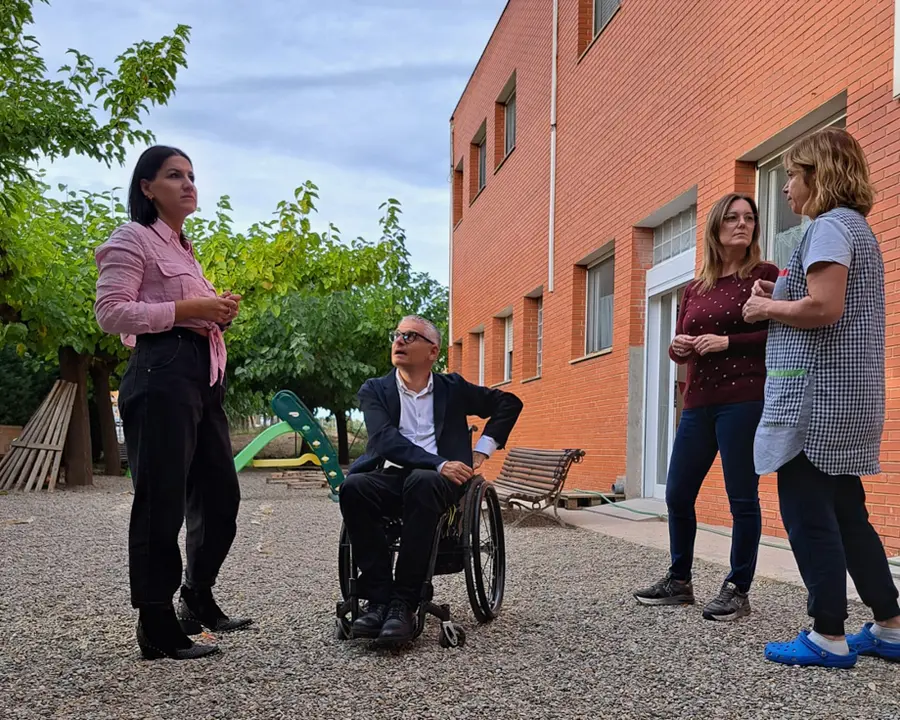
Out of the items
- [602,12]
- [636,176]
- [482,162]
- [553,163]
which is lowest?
[636,176]

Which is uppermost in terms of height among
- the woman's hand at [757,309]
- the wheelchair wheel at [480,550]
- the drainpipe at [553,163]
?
the drainpipe at [553,163]

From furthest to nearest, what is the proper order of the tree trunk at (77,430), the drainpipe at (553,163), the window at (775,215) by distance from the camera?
the tree trunk at (77,430)
the drainpipe at (553,163)
the window at (775,215)

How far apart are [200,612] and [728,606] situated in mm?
2200

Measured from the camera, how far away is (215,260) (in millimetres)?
13102

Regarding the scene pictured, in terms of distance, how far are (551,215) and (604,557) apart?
7.39 m

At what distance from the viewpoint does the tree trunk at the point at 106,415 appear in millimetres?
17703

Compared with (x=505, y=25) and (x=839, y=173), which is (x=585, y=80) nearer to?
(x=505, y=25)

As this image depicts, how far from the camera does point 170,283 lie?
3.45m

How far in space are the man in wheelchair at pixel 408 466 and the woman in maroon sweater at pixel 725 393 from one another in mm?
803

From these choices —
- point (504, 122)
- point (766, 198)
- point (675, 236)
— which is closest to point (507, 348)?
point (504, 122)

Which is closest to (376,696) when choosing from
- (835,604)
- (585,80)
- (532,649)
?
(532,649)

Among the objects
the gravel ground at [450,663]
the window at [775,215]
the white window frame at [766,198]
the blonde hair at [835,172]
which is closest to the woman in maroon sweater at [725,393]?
the gravel ground at [450,663]

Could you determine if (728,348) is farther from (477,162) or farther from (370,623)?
(477,162)

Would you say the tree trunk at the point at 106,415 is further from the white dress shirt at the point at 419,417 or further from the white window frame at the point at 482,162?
the white dress shirt at the point at 419,417
